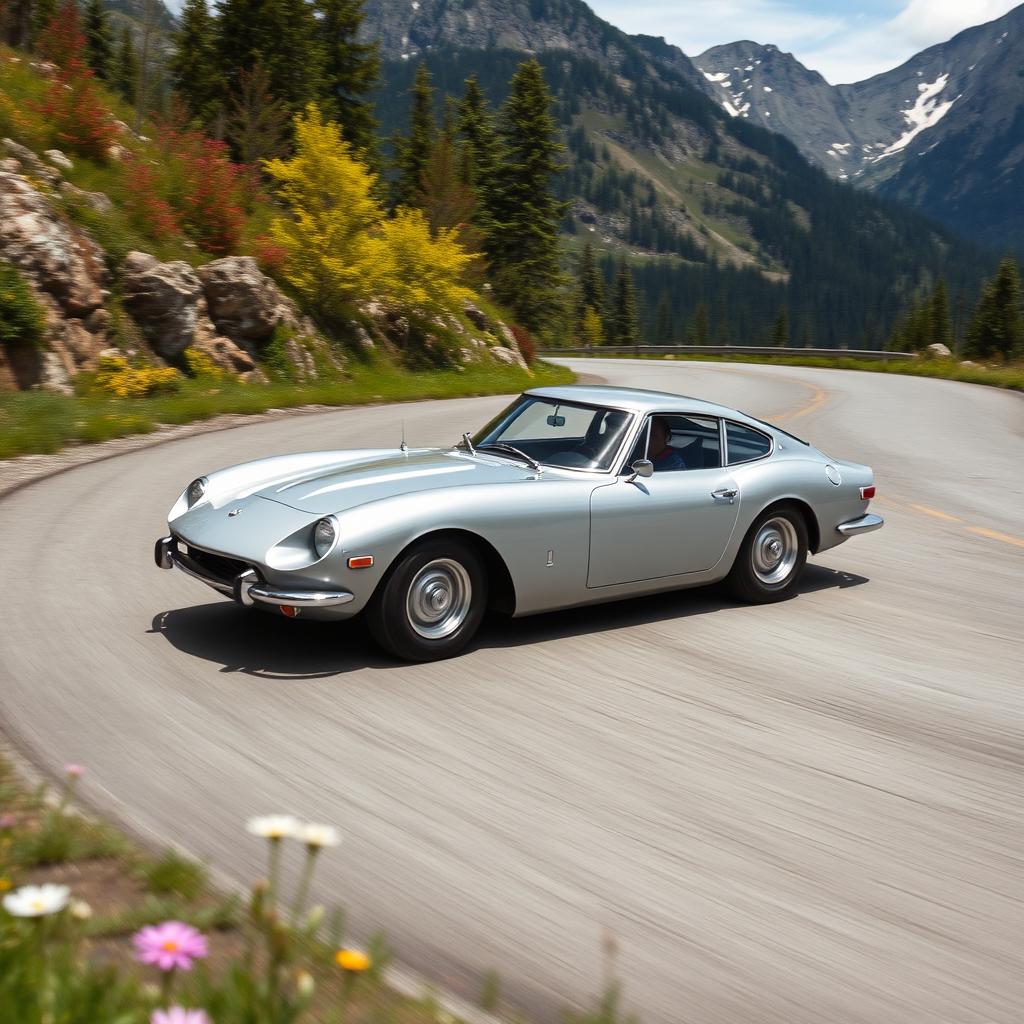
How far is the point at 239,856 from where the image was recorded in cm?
345

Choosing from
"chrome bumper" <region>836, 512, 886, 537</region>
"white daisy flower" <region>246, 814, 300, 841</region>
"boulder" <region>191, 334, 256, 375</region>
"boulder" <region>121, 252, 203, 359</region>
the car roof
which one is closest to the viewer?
"white daisy flower" <region>246, 814, 300, 841</region>

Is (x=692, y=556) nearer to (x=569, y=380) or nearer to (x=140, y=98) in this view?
(x=140, y=98)

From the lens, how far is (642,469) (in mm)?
6250

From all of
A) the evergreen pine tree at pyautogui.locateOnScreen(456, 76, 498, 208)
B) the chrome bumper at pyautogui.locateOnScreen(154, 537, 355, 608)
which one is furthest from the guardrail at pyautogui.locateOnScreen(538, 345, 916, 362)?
the chrome bumper at pyautogui.locateOnScreen(154, 537, 355, 608)

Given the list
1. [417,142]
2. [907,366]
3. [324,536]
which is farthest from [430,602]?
[417,142]

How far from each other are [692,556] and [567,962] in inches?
149

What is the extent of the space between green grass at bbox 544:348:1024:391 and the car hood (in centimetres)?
2915

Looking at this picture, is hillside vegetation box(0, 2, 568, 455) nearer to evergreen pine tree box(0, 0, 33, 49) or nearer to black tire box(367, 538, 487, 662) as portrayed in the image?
evergreen pine tree box(0, 0, 33, 49)

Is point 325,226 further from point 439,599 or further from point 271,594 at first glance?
point 271,594

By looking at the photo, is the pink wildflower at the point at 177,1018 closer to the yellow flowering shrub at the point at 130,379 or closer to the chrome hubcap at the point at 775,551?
the chrome hubcap at the point at 775,551

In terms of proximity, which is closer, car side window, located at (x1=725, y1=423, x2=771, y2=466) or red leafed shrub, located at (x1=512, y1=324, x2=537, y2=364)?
car side window, located at (x1=725, y1=423, x2=771, y2=466)

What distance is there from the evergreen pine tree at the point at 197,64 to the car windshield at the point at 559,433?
32.5m

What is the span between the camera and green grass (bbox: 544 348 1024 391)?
34094 mm

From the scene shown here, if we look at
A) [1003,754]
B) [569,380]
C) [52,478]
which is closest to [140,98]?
[569,380]
